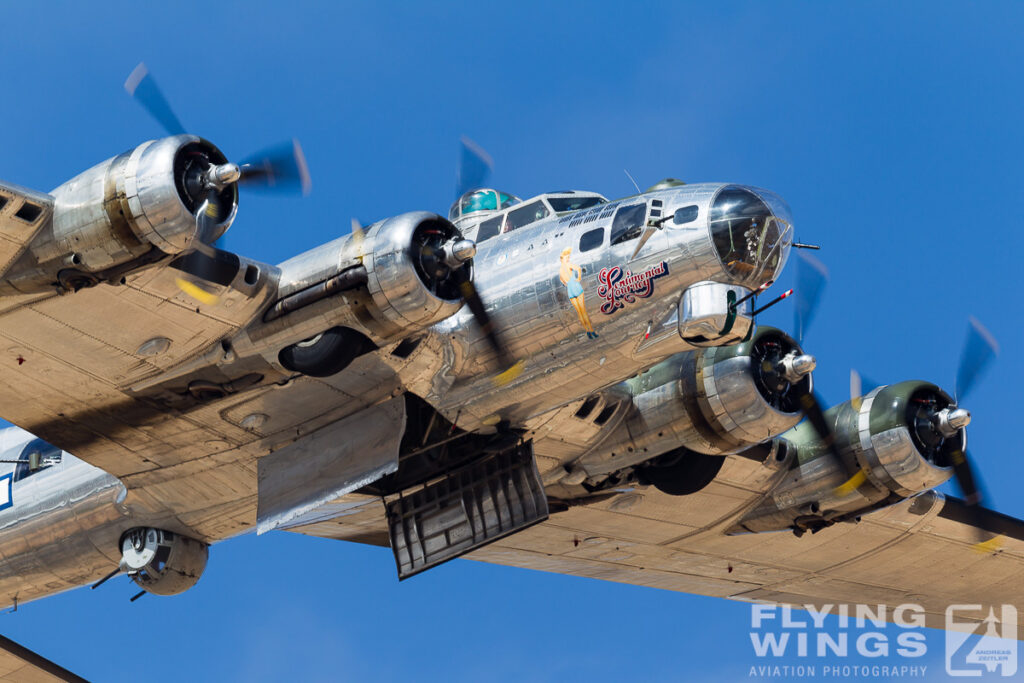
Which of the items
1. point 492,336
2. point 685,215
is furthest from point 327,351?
point 685,215

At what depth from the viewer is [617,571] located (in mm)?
24250

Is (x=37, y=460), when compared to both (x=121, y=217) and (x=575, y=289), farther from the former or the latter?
(x=575, y=289)

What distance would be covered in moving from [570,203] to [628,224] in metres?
1.44

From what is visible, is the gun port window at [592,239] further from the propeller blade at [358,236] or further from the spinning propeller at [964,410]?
the spinning propeller at [964,410]

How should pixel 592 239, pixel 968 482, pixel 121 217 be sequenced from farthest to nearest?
pixel 968 482 < pixel 592 239 < pixel 121 217

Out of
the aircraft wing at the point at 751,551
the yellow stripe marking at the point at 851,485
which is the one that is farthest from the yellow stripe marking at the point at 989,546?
the yellow stripe marking at the point at 851,485

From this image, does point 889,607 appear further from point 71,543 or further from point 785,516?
point 71,543

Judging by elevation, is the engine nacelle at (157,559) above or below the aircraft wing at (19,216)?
below

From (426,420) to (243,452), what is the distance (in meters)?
2.45

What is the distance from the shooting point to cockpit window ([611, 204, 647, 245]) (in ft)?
51.4

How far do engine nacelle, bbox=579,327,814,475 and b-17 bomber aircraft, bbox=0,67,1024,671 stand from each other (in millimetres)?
34

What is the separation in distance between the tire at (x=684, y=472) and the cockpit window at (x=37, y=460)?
27.8 feet

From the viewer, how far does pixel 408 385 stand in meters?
16.5

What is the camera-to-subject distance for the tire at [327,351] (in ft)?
49.9
